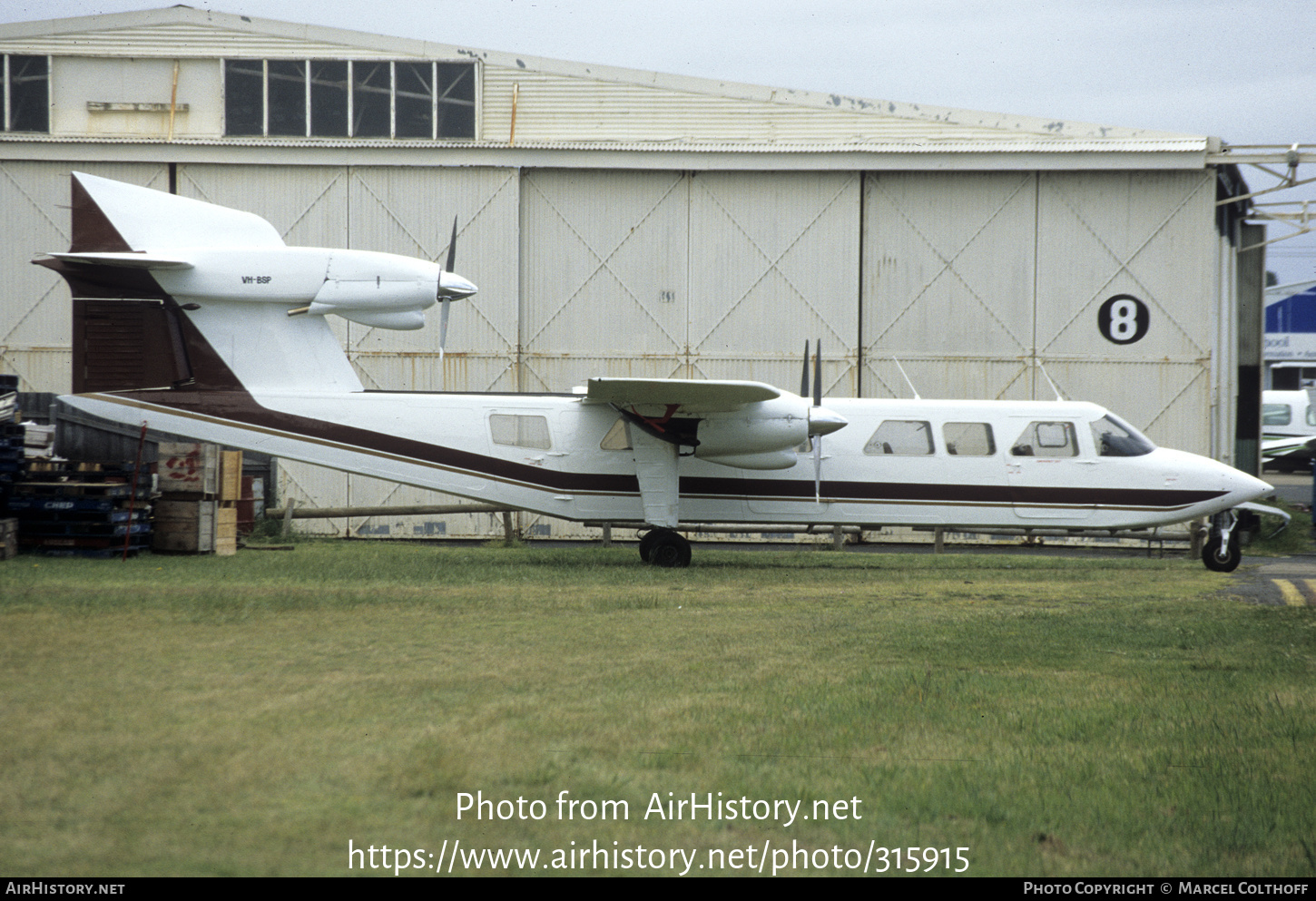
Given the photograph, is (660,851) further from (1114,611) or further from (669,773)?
(1114,611)

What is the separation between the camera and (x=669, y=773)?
16.8 feet

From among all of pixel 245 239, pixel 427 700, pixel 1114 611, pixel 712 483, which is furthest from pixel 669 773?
pixel 245 239

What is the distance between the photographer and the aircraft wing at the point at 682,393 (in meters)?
15.1

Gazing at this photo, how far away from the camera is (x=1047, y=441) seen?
16.8 metres

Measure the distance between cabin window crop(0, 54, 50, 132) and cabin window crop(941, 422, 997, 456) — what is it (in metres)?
22.3

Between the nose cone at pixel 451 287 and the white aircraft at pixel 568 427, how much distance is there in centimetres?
3

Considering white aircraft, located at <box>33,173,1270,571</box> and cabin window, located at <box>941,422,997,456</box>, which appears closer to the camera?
white aircraft, located at <box>33,173,1270,571</box>

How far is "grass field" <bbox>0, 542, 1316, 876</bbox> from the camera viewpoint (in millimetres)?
4176

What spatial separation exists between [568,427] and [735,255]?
31.3 feet

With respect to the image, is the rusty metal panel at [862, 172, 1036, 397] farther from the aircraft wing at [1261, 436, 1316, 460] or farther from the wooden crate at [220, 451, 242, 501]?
the aircraft wing at [1261, 436, 1316, 460]

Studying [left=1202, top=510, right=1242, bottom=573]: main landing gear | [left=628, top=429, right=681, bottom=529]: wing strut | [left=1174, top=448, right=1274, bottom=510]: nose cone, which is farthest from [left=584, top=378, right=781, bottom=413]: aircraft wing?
[left=1202, top=510, right=1242, bottom=573]: main landing gear

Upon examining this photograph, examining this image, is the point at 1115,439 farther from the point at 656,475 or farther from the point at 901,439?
the point at 656,475

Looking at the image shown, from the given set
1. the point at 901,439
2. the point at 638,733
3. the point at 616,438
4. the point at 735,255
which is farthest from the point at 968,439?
the point at 638,733

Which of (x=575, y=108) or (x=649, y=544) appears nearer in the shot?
(x=649, y=544)
